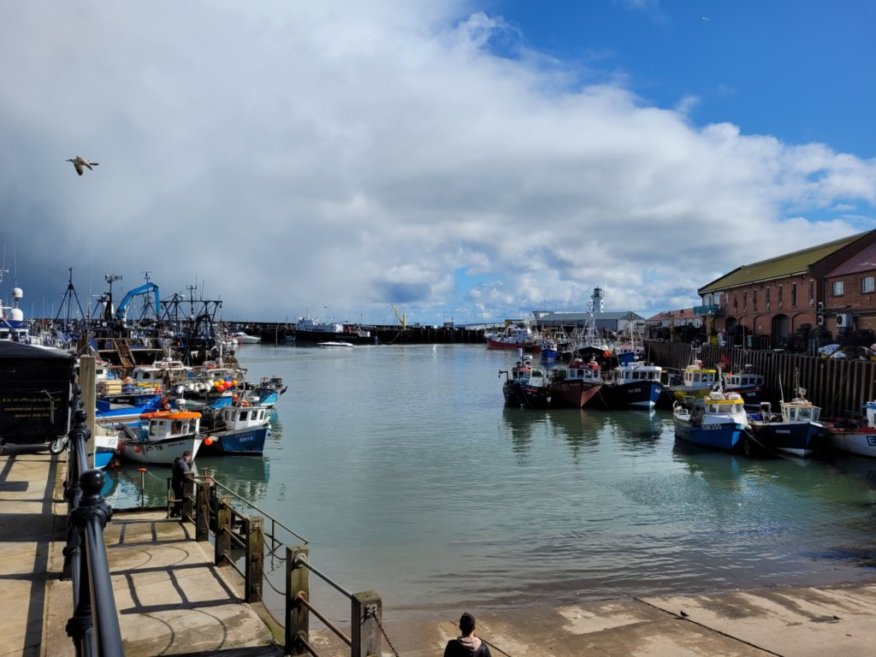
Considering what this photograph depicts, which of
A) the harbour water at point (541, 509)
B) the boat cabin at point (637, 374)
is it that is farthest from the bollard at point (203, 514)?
the boat cabin at point (637, 374)

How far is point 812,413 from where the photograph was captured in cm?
3562

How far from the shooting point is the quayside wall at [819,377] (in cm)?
4106

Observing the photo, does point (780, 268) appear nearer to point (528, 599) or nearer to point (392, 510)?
point (392, 510)

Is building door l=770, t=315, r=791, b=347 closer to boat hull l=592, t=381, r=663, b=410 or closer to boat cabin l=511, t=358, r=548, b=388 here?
boat hull l=592, t=381, r=663, b=410

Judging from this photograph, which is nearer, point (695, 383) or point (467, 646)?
point (467, 646)

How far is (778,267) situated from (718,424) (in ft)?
129

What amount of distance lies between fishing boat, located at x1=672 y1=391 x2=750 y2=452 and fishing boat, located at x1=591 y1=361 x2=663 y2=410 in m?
16.2

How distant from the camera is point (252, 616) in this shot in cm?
1080

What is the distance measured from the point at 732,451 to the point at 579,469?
9.64 meters

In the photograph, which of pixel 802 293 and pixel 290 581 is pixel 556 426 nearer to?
pixel 802 293

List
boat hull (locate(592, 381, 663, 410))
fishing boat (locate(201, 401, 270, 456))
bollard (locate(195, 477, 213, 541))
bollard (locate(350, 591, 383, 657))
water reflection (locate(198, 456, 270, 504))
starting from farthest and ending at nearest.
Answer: boat hull (locate(592, 381, 663, 410)) < fishing boat (locate(201, 401, 270, 456)) < water reflection (locate(198, 456, 270, 504)) < bollard (locate(195, 477, 213, 541)) < bollard (locate(350, 591, 383, 657))

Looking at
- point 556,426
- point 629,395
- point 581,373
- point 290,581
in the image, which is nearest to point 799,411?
point 556,426

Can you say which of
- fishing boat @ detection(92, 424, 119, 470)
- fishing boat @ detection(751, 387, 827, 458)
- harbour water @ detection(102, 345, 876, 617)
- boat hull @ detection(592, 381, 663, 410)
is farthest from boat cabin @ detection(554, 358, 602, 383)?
fishing boat @ detection(92, 424, 119, 470)

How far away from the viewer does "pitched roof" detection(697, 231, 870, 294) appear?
2402 inches
